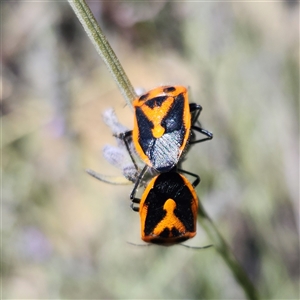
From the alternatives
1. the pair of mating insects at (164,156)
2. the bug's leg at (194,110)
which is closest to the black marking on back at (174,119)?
the pair of mating insects at (164,156)

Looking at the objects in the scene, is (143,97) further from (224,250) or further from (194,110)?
(224,250)

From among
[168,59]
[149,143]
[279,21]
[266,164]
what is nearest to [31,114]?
[168,59]

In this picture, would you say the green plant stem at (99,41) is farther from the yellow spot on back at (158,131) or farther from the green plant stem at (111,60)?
the yellow spot on back at (158,131)

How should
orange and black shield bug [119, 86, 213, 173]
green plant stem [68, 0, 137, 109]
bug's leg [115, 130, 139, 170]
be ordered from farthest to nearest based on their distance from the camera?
bug's leg [115, 130, 139, 170], orange and black shield bug [119, 86, 213, 173], green plant stem [68, 0, 137, 109]

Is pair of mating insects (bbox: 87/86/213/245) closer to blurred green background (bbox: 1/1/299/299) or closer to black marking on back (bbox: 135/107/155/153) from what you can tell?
black marking on back (bbox: 135/107/155/153)

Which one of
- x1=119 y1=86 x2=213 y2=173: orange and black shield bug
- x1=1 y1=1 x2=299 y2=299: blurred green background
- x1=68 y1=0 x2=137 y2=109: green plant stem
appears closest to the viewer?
x1=68 y1=0 x2=137 y2=109: green plant stem

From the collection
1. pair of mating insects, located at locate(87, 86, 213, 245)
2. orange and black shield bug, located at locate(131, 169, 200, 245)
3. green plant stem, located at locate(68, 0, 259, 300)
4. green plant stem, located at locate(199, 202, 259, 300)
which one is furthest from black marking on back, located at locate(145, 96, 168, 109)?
green plant stem, located at locate(199, 202, 259, 300)
